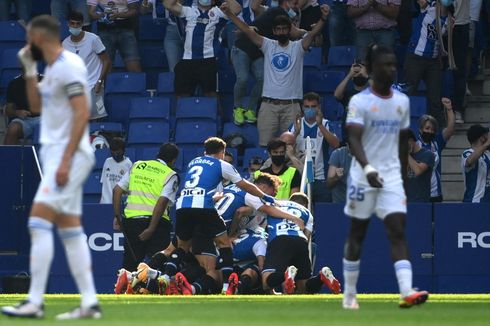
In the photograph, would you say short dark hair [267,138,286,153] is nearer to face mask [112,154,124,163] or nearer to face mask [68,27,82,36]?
face mask [112,154,124,163]

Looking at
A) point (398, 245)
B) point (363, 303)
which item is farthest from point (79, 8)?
point (398, 245)

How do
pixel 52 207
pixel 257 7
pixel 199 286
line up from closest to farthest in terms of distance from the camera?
pixel 52 207
pixel 199 286
pixel 257 7

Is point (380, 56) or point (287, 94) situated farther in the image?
point (287, 94)

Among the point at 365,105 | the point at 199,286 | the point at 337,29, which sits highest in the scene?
the point at 337,29

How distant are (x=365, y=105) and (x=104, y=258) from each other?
9.15 meters

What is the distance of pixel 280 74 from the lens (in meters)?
23.3

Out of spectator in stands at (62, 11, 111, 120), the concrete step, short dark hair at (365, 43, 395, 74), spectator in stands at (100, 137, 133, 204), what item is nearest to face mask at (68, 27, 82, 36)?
spectator in stands at (62, 11, 111, 120)

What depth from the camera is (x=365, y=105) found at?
1377cm

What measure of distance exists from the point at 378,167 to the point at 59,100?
3211 millimetres

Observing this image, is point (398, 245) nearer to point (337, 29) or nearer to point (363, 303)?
point (363, 303)

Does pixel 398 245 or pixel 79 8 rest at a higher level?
pixel 79 8

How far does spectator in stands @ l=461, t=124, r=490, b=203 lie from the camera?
21812 millimetres

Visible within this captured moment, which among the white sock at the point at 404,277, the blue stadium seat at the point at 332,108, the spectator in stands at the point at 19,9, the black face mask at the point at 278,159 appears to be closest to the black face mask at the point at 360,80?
the blue stadium seat at the point at 332,108

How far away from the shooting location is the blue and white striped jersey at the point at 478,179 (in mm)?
21953
